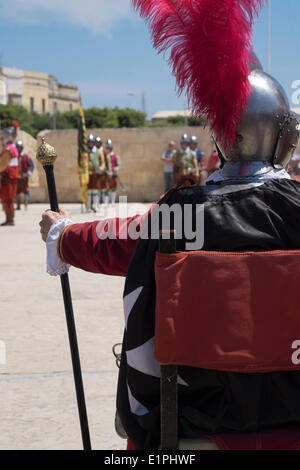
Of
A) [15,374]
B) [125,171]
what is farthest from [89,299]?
[125,171]

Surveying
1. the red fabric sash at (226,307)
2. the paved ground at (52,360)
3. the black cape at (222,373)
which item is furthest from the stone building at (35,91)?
the red fabric sash at (226,307)

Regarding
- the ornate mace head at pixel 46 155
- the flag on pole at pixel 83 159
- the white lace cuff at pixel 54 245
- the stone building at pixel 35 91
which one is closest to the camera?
the white lace cuff at pixel 54 245

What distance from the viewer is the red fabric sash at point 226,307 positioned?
1.52 meters

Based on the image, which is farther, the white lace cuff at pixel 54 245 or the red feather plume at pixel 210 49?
the white lace cuff at pixel 54 245

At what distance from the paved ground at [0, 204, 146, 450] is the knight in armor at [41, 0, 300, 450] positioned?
1.35m

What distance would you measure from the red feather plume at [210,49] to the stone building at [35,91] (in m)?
74.0

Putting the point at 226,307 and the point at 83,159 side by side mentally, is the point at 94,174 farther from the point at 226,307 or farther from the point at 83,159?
the point at 226,307

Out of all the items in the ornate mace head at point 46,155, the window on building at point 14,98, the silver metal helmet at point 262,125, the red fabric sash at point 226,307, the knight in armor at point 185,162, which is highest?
the window on building at point 14,98

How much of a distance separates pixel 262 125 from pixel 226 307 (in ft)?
Result: 1.79

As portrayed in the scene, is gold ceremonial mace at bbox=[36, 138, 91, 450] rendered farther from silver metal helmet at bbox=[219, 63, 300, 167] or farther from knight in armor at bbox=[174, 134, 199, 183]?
knight in armor at bbox=[174, 134, 199, 183]

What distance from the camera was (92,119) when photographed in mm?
64500

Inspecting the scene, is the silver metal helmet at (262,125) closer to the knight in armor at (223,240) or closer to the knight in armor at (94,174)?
the knight in armor at (223,240)

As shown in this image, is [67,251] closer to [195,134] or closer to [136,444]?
[136,444]

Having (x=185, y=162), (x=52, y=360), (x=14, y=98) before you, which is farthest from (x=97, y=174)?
(x=14, y=98)
